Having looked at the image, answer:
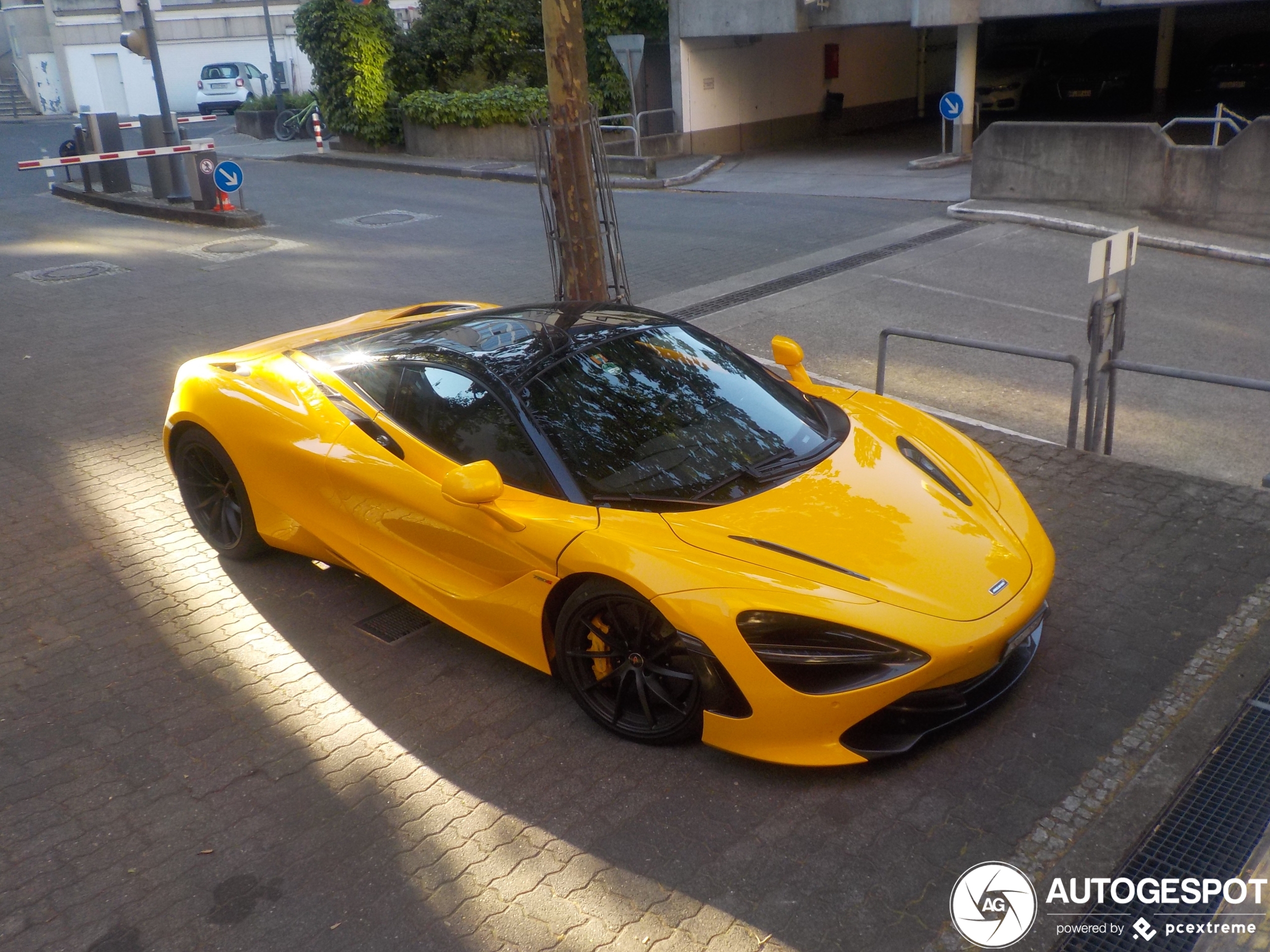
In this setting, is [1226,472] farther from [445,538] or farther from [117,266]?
[117,266]

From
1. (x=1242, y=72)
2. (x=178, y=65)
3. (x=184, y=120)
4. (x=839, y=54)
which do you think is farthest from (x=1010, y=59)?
(x=178, y=65)

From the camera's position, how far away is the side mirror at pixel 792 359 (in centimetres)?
568

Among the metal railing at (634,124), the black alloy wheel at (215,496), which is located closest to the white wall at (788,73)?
the metal railing at (634,124)

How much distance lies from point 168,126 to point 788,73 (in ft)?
45.9

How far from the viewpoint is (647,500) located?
4.30m

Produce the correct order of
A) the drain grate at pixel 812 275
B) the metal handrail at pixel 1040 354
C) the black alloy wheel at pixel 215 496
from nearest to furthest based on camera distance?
the black alloy wheel at pixel 215 496
the metal handrail at pixel 1040 354
the drain grate at pixel 812 275

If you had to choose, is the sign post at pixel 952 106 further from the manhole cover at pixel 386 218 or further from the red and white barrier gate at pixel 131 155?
the red and white barrier gate at pixel 131 155

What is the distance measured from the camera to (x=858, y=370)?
9.21 meters

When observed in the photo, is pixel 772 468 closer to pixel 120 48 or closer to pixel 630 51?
pixel 630 51

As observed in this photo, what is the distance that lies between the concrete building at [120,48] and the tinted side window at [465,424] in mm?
42272

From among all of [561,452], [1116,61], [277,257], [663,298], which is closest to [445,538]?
[561,452]

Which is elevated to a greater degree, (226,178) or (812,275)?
(226,178)

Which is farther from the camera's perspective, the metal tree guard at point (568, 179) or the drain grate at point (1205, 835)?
the metal tree guard at point (568, 179)

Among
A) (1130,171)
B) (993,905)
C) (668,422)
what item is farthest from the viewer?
(1130,171)
